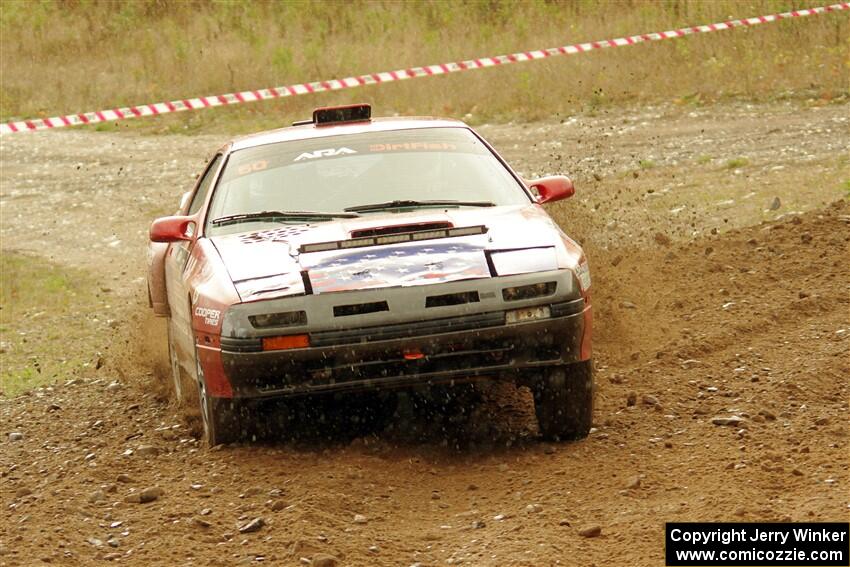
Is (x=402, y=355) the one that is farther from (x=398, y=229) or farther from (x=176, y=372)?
(x=176, y=372)

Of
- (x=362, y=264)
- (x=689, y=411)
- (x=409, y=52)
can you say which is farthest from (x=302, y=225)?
(x=409, y=52)

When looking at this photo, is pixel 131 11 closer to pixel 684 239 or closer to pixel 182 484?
pixel 684 239

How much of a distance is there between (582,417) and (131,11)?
23.5 metres

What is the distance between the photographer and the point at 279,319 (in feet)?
20.4

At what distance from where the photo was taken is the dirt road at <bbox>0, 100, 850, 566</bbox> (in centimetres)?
544

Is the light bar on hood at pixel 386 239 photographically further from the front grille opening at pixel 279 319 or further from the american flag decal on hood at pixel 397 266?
the front grille opening at pixel 279 319

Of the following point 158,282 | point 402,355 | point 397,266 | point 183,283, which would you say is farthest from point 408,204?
point 158,282

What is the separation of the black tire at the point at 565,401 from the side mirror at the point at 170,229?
201cm

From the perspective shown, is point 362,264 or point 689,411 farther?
point 689,411

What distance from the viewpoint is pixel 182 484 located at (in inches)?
255

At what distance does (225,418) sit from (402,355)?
932 mm

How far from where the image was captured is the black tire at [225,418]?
21.5 ft

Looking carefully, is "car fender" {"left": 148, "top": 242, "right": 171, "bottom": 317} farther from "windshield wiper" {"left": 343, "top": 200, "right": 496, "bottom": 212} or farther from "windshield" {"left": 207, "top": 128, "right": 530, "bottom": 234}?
"windshield wiper" {"left": 343, "top": 200, "right": 496, "bottom": 212}

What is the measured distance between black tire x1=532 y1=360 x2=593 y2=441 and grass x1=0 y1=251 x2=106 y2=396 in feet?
15.3
